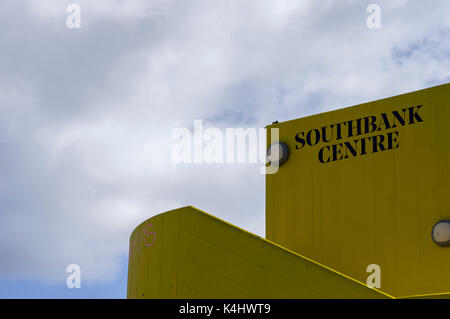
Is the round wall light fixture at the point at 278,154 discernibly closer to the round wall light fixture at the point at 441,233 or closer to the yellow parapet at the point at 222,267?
the round wall light fixture at the point at 441,233

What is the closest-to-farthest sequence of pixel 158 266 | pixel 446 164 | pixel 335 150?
pixel 158 266
pixel 446 164
pixel 335 150

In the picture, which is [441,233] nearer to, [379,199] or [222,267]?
[379,199]

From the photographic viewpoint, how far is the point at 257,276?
8.88m

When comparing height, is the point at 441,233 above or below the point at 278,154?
below

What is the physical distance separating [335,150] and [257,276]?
15.2 feet

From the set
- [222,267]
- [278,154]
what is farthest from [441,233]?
[222,267]

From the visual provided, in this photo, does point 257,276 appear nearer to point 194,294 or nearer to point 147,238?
point 194,294

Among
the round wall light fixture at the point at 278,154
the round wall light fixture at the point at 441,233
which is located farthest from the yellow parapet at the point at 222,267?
the round wall light fixture at the point at 278,154

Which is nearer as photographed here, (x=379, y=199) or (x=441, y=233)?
(x=441, y=233)

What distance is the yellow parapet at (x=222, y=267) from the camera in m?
8.59

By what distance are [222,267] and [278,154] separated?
483 cm

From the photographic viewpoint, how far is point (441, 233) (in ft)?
36.7

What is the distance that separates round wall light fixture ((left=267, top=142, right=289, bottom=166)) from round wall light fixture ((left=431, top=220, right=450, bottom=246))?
10.8 ft
